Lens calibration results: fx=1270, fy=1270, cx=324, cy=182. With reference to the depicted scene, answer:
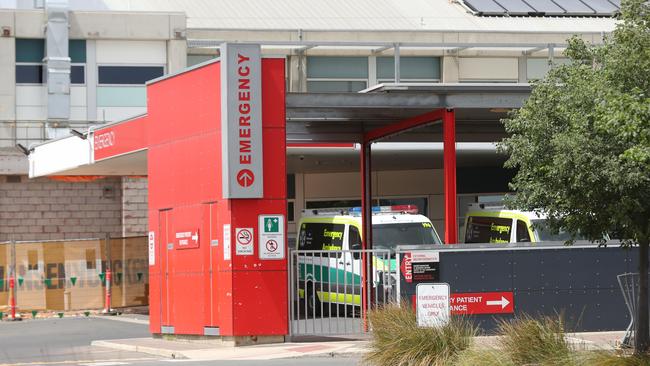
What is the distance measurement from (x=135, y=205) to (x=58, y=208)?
101 inches

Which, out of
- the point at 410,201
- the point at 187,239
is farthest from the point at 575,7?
the point at 187,239

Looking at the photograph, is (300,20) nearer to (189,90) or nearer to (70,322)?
(70,322)

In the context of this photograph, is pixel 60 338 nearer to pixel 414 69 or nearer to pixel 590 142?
pixel 590 142

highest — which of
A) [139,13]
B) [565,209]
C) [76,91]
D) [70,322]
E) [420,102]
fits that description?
[139,13]

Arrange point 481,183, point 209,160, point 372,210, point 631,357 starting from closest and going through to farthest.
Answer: point 631,357
point 209,160
point 372,210
point 481,183

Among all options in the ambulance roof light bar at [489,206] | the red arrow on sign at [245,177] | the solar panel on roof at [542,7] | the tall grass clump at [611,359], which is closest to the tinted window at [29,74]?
the solar panel on roof at [542,7]

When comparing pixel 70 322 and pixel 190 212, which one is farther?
pixel 70 322

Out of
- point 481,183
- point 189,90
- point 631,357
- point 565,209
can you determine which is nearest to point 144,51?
point 481,183

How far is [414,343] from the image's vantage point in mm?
15711

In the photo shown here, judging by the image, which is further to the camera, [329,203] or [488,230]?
[329,203]

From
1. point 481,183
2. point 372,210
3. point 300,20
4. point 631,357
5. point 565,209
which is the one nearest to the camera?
point 631,357

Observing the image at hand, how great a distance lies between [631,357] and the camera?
45.0 ft

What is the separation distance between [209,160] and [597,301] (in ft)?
23.6

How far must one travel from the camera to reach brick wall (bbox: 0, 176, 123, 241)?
135 feet
